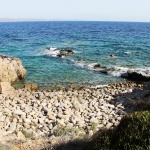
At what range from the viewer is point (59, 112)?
1580cm

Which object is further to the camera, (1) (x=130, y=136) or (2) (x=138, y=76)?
(2) (x=138, y=76)

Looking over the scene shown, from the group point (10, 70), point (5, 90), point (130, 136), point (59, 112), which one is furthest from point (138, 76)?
point (130, 136)

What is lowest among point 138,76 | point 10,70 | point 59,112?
point 59,112

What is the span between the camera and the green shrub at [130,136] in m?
7.62

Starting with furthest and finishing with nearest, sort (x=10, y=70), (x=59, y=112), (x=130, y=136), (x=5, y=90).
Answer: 1. (x=10, y=70)
2. (x=5, y=90)
3. (x=59, y=112)
4. (x=130, y=136)

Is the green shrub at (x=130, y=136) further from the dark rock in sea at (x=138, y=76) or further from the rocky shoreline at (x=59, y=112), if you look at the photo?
the dark rock in sea at (x=138, y=76)

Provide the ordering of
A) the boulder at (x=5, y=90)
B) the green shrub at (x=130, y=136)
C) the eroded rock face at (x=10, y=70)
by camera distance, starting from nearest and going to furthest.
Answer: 1. the green shrub at (x=130, y=136)
2. the boulder at (x=5, y=90)
3. the eroded rock face at (x=10, y=70)

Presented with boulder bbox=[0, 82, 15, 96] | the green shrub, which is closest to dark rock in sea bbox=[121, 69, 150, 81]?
boulder bbox=[0, 82, 15, 96]

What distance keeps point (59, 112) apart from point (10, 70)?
12815 mm

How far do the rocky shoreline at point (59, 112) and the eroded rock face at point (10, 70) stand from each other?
5779mm

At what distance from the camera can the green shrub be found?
7.62 meters

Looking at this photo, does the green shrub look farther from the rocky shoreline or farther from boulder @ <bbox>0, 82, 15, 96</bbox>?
boulder @ <bbox>0, 82, 15, 96</bbox>

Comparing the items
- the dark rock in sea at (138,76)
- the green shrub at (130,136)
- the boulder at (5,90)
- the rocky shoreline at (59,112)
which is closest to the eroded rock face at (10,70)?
the boulder at (5,90)

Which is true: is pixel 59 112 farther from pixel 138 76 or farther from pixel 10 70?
pixel 138 76
